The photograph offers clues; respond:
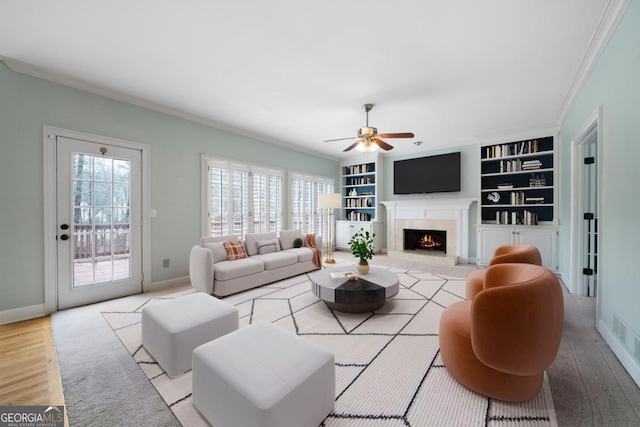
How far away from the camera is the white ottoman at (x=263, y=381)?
123 cm

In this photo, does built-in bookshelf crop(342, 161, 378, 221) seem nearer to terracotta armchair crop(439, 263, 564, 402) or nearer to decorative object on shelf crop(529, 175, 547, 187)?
decorative object on shelf crop(529, 175, 547, 187)

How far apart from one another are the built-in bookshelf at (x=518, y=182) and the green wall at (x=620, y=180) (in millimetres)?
2587

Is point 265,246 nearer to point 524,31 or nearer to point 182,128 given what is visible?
point 182,128

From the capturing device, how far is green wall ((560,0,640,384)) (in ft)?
6.18

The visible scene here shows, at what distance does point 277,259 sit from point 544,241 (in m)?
4.88

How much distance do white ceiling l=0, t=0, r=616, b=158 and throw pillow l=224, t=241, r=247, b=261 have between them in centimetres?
216

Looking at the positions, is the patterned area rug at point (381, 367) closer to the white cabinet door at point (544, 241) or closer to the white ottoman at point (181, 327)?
the white ottoman at point (181, 327)

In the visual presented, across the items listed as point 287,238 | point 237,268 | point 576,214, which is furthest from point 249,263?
point 576,214

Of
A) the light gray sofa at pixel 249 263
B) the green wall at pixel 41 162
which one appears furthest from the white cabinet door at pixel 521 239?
the green wall at pixel 41 162

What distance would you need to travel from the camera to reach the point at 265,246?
469 centimetres

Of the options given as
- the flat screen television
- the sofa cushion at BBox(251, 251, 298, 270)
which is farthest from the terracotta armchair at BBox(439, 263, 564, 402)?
the flat screen television

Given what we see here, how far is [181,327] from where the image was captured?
1956 millimetres

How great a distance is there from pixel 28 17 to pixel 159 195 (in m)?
2.31

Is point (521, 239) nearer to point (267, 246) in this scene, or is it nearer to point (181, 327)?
point (267, 246)
